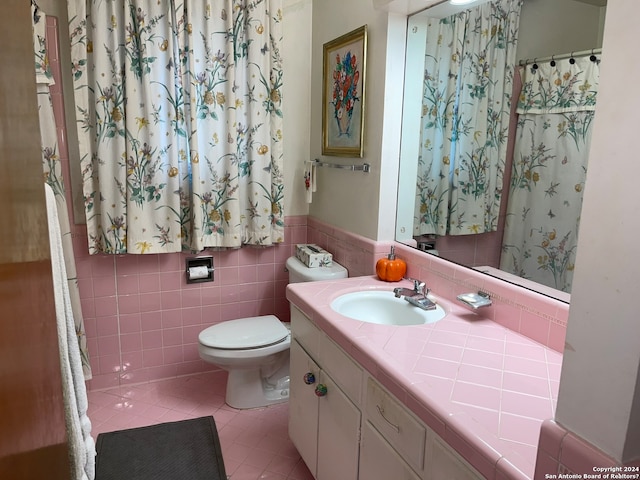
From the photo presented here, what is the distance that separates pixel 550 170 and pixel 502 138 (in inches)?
9.9

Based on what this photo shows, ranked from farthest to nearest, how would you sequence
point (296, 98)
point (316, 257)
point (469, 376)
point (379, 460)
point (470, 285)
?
point (296, 98)
point (316, 257)
point (470, 285)
point (379, 460)
point (469, 376)

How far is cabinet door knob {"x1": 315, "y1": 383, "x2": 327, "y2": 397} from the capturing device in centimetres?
158

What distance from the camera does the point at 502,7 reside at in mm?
1622

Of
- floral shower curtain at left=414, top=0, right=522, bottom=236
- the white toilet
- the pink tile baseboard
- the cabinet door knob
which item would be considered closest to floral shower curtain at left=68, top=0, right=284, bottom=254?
the white toilet

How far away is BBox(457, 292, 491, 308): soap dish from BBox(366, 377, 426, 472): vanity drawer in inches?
18.8

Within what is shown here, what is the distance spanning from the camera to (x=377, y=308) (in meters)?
1.84

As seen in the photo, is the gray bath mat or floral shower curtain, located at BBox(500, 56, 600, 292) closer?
floral shower curtain, located at BBox(500, 56, 600, 292)

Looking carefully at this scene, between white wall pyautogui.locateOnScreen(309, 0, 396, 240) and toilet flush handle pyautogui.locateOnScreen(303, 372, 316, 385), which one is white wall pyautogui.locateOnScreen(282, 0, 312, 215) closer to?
white wall pyautogui.locateOnScreen(309, 0, 396, 240)

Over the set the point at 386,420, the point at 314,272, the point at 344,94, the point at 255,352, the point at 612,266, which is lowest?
the point at 255,352

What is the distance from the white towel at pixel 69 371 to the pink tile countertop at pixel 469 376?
76cm

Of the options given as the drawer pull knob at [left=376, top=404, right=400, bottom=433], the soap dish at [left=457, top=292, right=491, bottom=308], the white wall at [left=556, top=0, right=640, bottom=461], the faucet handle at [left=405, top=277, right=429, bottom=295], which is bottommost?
the drawer pull knob at [left=376, top=404, right=400, bottom=433]

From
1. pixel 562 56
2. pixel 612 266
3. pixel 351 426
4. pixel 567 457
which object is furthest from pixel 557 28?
pixel 351 426

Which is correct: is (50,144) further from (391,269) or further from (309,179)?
(391,269)

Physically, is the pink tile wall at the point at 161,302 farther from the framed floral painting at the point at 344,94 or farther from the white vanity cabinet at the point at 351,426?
the white vanity cabinet at the point at 351,426
